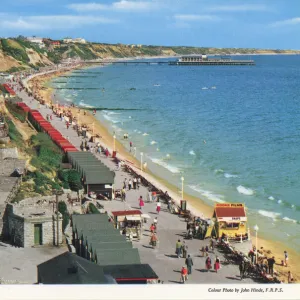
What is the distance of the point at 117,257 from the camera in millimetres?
13461

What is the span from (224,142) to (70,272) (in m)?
29.9

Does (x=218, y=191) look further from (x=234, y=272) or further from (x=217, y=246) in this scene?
(x=234, y=272)

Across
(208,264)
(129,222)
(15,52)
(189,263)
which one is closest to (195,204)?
(129,222)

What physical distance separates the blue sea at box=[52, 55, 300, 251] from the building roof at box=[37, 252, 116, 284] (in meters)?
10.4

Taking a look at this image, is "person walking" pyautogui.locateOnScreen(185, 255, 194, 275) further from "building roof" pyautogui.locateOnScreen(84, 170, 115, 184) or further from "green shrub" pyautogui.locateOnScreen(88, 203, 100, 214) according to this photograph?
"building roof" pyautogui.locateOnScreen(84, 170, 115, 184)

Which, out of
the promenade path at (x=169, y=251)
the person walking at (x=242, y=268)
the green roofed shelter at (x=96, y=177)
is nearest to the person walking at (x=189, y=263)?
the promenade path at (x=169, y=251)

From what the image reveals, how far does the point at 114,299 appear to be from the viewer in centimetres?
845

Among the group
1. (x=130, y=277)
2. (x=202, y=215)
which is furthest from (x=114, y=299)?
(x=202, y=215)

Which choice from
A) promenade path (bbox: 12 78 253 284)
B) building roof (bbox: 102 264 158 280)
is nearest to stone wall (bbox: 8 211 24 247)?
promenade path (bbox: 12 78 253 284)

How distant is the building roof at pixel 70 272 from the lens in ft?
33.2

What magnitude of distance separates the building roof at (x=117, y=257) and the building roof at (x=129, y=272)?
455 mm

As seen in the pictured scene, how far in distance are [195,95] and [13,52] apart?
3881 centimetres

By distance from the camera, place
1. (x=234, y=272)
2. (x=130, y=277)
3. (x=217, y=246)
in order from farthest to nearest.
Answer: (x=217, y=246)
(x=234, y=272)
(x=130, y=277)

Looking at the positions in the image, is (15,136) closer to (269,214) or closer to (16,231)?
(269,214)
